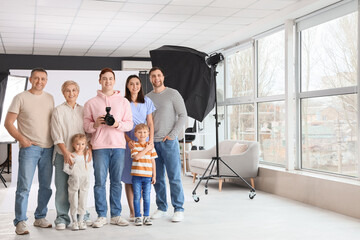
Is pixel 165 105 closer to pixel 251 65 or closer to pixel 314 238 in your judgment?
pixel 314 238

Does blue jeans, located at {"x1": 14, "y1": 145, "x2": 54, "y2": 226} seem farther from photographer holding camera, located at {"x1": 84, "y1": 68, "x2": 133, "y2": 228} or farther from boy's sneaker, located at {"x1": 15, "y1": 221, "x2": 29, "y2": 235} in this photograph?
photographer holding camera, located at {"x1": 84, "y1": 68, "x2": 133, "y2": 228}

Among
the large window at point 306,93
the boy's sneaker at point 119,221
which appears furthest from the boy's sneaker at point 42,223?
the large window at point 306,93

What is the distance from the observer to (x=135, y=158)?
4285 mm

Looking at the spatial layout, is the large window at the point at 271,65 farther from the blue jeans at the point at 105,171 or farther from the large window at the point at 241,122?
the blue jeans at the point at 105,171

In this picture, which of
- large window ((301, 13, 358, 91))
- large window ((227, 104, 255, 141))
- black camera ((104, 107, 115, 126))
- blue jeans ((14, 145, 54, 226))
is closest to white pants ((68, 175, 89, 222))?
blue jeans ((14, 145, 54, 226))

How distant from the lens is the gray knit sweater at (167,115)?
4.52 metres

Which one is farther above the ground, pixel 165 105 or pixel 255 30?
pixel 255 30

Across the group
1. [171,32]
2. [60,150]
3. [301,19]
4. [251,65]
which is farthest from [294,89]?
[60,150]

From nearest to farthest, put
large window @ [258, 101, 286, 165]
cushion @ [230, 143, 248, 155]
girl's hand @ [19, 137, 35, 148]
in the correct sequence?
girl's hand @ [19, 137, 35, 148] < cushion @ [230, 143, 248, 155] < large window @ [258, 101, 286, 165]

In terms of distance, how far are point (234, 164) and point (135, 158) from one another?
2.73 metres

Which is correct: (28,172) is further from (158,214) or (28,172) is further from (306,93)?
(306,93)

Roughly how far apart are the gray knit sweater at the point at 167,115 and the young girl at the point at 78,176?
0.76 metres

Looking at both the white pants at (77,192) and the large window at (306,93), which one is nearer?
the white pants at (77,192)

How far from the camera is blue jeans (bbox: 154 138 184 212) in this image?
452 cm
